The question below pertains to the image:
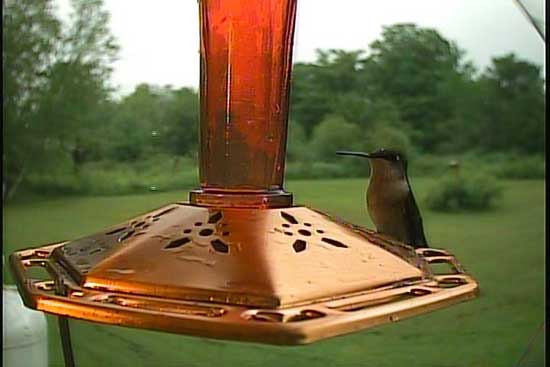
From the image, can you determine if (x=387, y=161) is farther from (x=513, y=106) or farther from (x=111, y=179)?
(x=111, y=179)

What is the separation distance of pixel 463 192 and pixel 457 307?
242 mm

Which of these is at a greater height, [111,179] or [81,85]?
[81,85]

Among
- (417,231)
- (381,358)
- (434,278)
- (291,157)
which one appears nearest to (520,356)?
(381,358)

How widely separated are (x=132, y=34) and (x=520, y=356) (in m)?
Answer: 1.02

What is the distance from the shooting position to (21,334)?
4.56ft

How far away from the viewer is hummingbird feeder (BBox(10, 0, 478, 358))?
36cm

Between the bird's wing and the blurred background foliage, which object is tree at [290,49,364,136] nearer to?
the blurred background foliage

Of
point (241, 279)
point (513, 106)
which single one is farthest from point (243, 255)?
point (513, 106)

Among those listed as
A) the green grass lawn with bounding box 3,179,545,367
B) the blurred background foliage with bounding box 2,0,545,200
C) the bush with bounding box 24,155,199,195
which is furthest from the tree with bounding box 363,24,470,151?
the bush with bounding box 24,155,199,195

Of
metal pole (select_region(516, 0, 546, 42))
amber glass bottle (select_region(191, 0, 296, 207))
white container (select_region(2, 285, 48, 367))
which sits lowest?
white container (select_region(2, 285, 48, 367))

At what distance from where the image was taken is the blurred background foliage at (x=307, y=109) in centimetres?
142

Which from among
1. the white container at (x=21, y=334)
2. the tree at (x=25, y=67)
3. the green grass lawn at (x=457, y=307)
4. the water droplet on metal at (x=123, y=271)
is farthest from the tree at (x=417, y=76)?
the water droplet on metal at (x=123, y=271)

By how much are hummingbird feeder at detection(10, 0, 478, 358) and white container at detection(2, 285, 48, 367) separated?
0.83m

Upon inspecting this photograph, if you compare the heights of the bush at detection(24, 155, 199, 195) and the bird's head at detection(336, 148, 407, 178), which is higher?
the bird's head at detection(336, 148, 407, 178)
